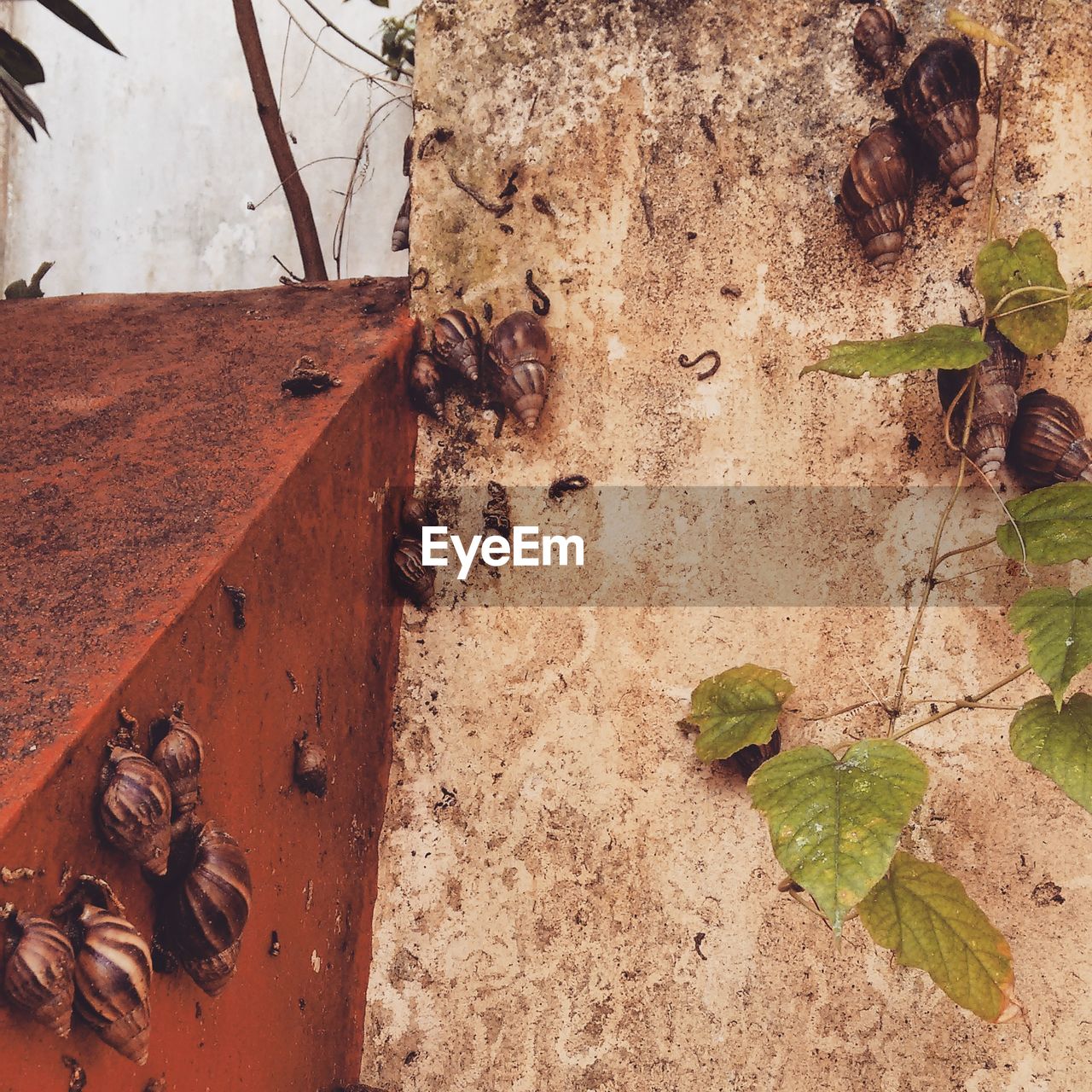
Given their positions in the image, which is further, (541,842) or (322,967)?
(541,842)

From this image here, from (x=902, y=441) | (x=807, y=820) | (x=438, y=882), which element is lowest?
(x=438, y=882)

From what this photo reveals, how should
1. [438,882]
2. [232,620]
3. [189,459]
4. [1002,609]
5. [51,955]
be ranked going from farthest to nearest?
[438,882] < [1002,609] < [189,459] < [232,620] < [51,955]

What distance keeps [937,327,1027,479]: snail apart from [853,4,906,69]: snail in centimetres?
67

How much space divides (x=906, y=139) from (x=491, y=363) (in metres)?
1.01

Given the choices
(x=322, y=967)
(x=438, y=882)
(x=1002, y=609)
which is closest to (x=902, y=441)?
(x=1002, y=609)

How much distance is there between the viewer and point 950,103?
1.96 meters

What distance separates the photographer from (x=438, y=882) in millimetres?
2074

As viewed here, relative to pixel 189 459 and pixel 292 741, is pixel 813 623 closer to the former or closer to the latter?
pixel 292 741

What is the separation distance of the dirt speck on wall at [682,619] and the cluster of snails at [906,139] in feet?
0.20

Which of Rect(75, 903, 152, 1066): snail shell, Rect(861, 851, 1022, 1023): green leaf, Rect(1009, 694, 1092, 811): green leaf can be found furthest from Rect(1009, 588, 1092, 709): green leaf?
Rect(75, 903, 152, 1066): snail shell

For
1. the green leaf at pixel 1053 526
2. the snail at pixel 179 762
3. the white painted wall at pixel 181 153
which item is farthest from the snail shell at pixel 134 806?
the white painted wall at pixel 181 153

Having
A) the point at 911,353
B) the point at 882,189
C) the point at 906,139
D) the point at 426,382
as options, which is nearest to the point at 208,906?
the point at 426,382

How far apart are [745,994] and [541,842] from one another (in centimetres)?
49

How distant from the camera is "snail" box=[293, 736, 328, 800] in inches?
67.3
